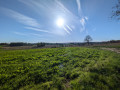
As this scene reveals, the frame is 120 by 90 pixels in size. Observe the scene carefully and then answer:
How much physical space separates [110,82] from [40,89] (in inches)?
172

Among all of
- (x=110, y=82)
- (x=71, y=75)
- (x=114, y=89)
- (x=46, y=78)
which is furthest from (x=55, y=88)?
(x=110, y=82)

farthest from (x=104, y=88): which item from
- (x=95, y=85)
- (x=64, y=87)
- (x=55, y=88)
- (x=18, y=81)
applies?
(x=18, y=81)

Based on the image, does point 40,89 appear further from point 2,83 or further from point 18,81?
point 2,83

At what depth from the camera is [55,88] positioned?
114 inches

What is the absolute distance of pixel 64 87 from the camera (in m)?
3.03

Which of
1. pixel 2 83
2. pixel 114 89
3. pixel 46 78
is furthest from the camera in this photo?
pixel 46 78

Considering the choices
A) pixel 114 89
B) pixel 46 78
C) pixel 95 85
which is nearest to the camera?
pixel 114 89

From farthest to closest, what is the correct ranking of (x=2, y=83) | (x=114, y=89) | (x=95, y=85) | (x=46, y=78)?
1. (x=46, y=78)
2. (x=2, y=83)
3. (x=95, y=85)
4. (x=114, y=89)

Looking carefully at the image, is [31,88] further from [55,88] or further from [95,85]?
[95,85]

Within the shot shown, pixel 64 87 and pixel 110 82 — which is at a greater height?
pixel 110 82

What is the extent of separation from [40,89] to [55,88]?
2.81ft

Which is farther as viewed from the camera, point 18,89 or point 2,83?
point 2,83

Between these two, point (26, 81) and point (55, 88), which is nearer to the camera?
point (55, 88)

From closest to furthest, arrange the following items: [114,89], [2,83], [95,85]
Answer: [114,89] < [95,85] < [2,83]
